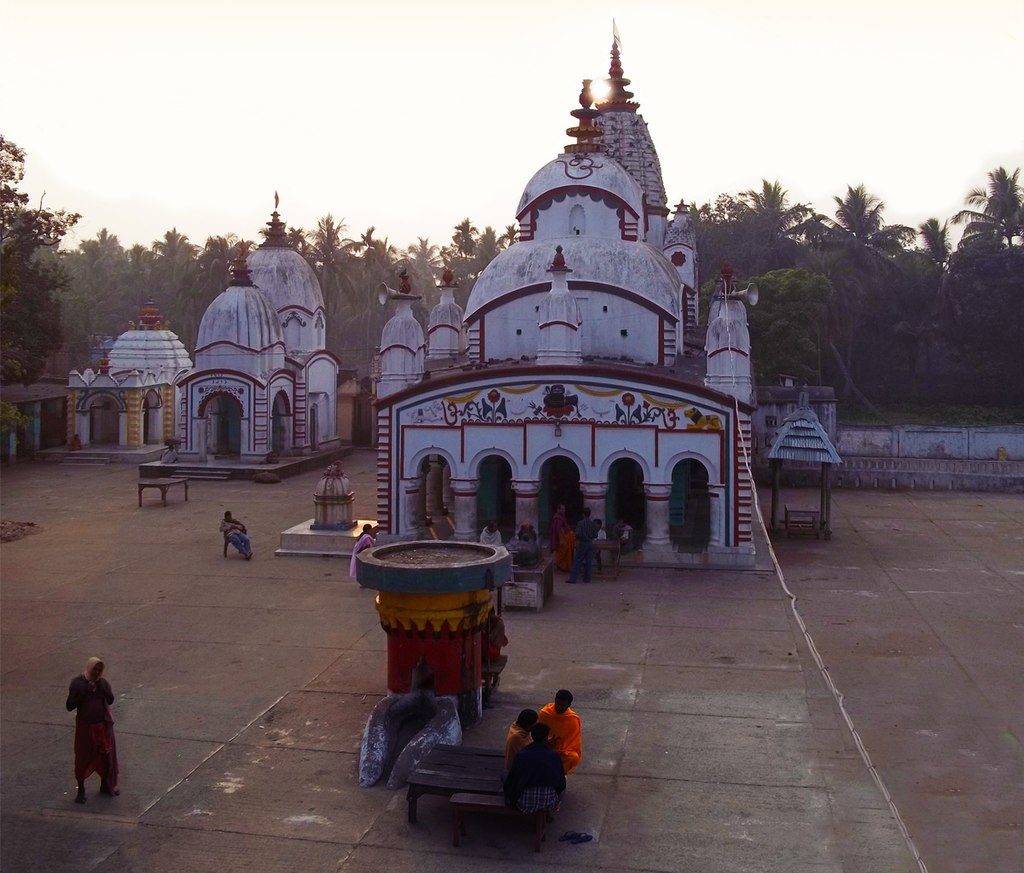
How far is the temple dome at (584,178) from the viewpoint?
2706 cm

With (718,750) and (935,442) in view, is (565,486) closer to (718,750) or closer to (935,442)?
(718,750)

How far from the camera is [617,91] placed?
35.2m

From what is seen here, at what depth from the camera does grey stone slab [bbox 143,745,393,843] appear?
9.43m

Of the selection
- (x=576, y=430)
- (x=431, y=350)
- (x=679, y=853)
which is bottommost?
(x=679, y=853)

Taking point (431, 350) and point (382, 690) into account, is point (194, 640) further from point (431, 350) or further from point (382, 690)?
point (431, 350)

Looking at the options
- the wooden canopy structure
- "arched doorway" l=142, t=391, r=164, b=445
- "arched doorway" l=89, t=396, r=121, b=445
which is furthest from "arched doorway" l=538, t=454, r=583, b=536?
"arched doorway" l=142, t=391, r=164, b=445

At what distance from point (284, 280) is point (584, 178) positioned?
736 inches

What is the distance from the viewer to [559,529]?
808 inches

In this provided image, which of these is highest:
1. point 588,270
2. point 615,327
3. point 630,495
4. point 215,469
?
point 588,270

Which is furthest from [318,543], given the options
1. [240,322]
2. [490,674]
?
[240,322]

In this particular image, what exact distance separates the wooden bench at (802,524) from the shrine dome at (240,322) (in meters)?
20.2

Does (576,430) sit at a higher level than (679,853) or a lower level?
higher

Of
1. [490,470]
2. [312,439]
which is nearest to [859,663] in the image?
[490,470]

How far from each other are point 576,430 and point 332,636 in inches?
298
